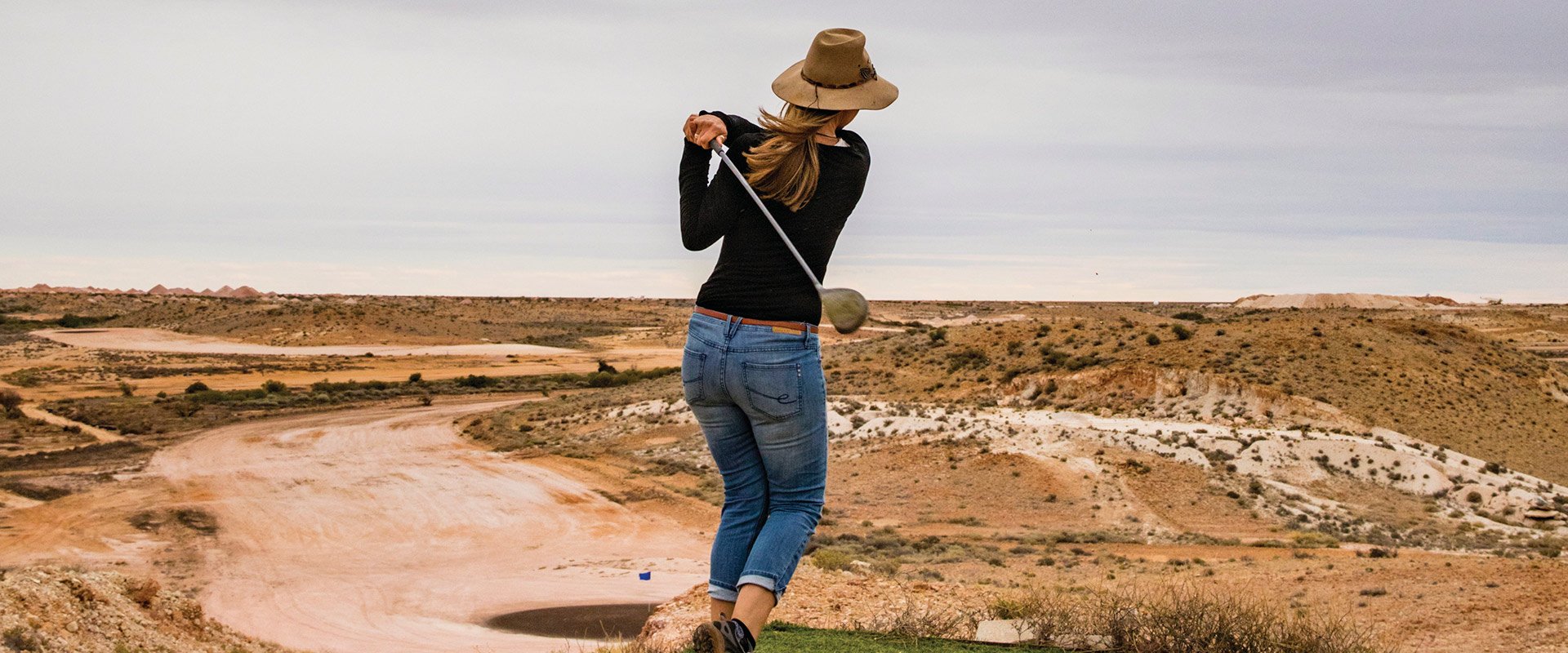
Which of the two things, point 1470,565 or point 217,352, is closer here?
point 1470,565

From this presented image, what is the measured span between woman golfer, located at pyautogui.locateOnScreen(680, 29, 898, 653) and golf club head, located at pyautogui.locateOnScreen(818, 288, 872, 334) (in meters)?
0.06

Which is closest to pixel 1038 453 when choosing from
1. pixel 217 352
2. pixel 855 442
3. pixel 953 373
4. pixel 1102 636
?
pixel 855 442

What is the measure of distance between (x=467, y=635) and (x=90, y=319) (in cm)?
9917

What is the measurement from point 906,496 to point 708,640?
17035 millimetres

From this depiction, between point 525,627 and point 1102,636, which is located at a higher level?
point 1102,636

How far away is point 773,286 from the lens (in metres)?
3.16

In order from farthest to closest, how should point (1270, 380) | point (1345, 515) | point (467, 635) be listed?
point (1270, 380), point (1345, 515), point (467, 635)

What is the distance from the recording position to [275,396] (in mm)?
41562

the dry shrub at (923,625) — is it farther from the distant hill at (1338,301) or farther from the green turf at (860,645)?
the distant hill at (1338,301)

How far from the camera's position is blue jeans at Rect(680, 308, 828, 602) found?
310 cm

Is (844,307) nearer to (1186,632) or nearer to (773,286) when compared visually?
(773,286)

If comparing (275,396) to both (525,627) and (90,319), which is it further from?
(90,319)

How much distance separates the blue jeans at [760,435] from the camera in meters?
3.10

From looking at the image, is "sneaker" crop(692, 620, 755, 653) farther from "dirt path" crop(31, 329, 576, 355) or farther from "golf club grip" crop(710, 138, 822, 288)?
"dirt path" crop(31, 329, 576, 355)
